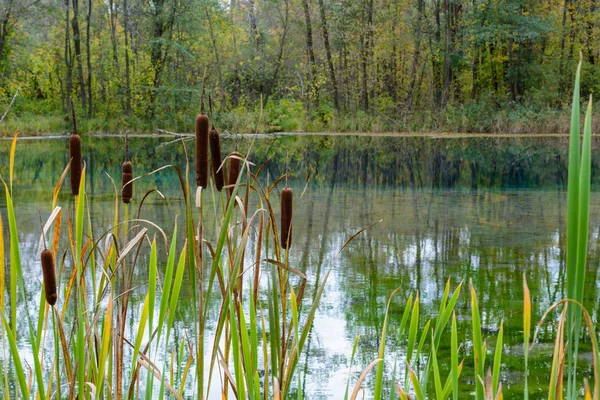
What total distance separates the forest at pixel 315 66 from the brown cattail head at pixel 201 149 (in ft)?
59.6

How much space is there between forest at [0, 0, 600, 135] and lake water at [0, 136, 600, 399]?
7.67 m

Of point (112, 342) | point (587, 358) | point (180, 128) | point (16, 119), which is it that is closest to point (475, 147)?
point (180, 128)

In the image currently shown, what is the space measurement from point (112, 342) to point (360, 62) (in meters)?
23.7

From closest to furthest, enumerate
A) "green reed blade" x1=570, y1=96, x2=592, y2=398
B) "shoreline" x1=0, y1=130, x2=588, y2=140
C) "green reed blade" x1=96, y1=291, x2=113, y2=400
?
1. "green reed blade" x1=570, y1=96, x2=592, y2=398
2. "green reed blade" x1=96, y1=291, x2=113, y2=400
3. "shoreline" x1=0, y1=130, x2=588, y2=140

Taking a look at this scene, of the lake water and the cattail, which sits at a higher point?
the cattail

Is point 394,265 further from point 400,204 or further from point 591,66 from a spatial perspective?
point 591,66

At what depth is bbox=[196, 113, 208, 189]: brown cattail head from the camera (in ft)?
3.12

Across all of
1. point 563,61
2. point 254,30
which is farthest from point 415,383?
point 254,30

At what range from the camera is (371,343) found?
338 cm

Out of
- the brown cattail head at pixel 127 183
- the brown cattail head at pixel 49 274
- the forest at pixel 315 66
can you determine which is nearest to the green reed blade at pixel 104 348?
the brown cattail head at pixel 127 183

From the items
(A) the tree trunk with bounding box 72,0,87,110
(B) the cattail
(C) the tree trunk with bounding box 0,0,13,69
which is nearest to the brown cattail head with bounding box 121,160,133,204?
(B) the cattail

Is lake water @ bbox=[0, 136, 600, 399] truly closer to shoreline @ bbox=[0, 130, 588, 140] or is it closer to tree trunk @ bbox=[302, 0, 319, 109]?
shoreline @ bbox=[0, 130, 588, 140]

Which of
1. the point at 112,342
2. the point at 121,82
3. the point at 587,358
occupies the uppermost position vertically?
the point at 121,82

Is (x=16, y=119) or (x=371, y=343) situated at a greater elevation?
(x=16, y=119)
